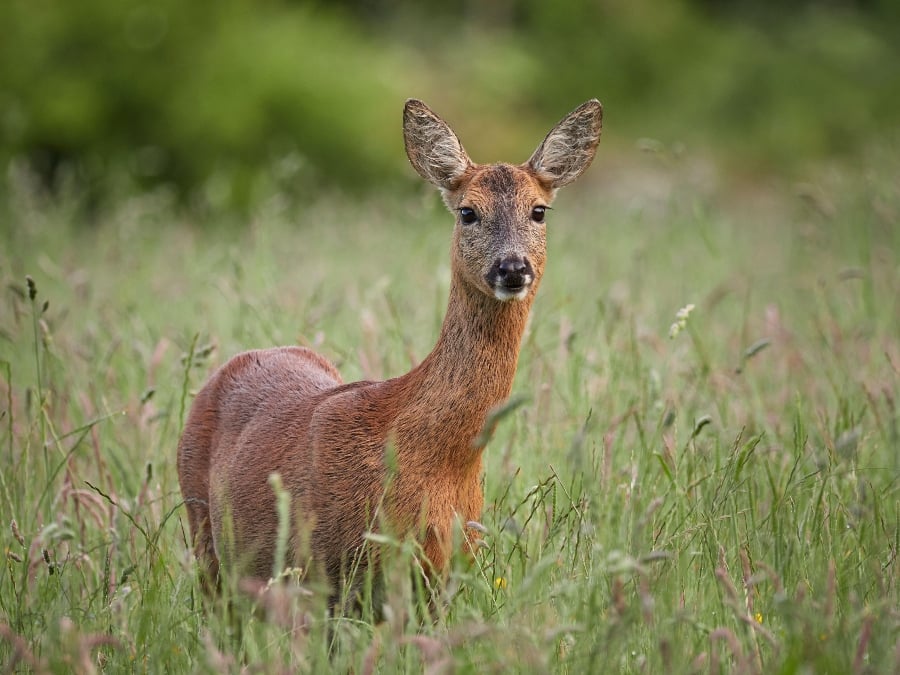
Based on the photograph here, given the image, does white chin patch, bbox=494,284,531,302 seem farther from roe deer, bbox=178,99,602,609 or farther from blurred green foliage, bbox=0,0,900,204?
blurred green foliage, bbox=0,0,900,204

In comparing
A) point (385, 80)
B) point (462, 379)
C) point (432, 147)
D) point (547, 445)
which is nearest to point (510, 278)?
point (462, 379)

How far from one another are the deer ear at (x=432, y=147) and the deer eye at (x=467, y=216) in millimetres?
241

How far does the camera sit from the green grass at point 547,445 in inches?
94.7

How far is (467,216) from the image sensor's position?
3248 mm

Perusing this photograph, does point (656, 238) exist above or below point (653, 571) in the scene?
above

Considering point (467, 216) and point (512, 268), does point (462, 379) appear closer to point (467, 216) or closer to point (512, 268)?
point (512, 268)

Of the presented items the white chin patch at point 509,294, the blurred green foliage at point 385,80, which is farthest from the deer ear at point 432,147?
the blurred green foliage at point 385,80

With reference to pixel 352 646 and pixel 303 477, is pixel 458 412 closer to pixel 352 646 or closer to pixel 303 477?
pixel 303 477

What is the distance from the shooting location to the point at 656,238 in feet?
24.1

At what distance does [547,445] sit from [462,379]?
1010 millimetres

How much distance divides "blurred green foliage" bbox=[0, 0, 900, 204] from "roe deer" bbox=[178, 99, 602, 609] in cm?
170

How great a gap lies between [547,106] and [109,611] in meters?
16.4

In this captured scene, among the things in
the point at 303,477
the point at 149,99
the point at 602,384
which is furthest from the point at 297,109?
the point at 303,477

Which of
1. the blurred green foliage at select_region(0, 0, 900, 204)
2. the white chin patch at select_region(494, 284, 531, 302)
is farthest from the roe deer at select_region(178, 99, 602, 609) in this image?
the blurred green foliage at select_region(0, 0, 900, 204)
